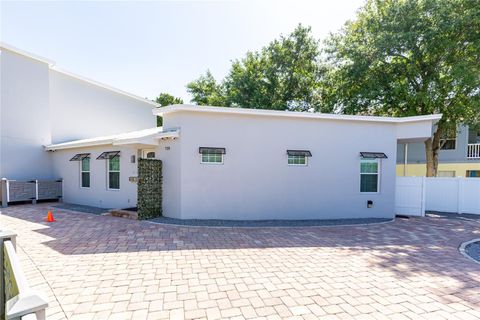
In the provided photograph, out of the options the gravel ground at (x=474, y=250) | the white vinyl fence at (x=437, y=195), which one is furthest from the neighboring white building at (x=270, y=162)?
the gravel ground at (x=474, y=250)

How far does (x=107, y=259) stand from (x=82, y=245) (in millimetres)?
1395

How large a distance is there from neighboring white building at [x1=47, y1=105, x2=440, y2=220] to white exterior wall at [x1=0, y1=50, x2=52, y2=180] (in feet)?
21.5

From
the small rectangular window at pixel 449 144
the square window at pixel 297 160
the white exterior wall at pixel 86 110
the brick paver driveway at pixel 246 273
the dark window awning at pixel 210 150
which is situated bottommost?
the brick paver driveway at pixel 246 273

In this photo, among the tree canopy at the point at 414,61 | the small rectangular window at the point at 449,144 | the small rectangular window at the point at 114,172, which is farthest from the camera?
the small rectangular window at the point at 449,144

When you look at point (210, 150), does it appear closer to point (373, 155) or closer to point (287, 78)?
point (373, 155)

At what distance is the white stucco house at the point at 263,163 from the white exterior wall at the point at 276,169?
0.04m

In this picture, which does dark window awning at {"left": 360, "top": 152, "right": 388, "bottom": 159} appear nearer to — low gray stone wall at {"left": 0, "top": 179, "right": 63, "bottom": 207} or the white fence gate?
the white fence gate

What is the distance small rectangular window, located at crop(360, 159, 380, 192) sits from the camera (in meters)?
9.93

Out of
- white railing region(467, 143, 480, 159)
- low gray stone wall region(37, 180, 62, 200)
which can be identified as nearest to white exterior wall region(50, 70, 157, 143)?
low gray stone wall region(37, 180, 62, 200)

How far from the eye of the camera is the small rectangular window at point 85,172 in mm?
12047

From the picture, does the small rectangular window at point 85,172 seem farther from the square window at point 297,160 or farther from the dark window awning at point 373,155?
the dark window awning at point 373,155

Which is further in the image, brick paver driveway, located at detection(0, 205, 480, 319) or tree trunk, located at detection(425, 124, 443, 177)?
tree trunk, located at detection(425, 124, 443, 177)

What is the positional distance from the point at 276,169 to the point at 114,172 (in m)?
7.59

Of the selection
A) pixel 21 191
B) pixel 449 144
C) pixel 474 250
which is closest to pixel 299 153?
pixel 474 250
